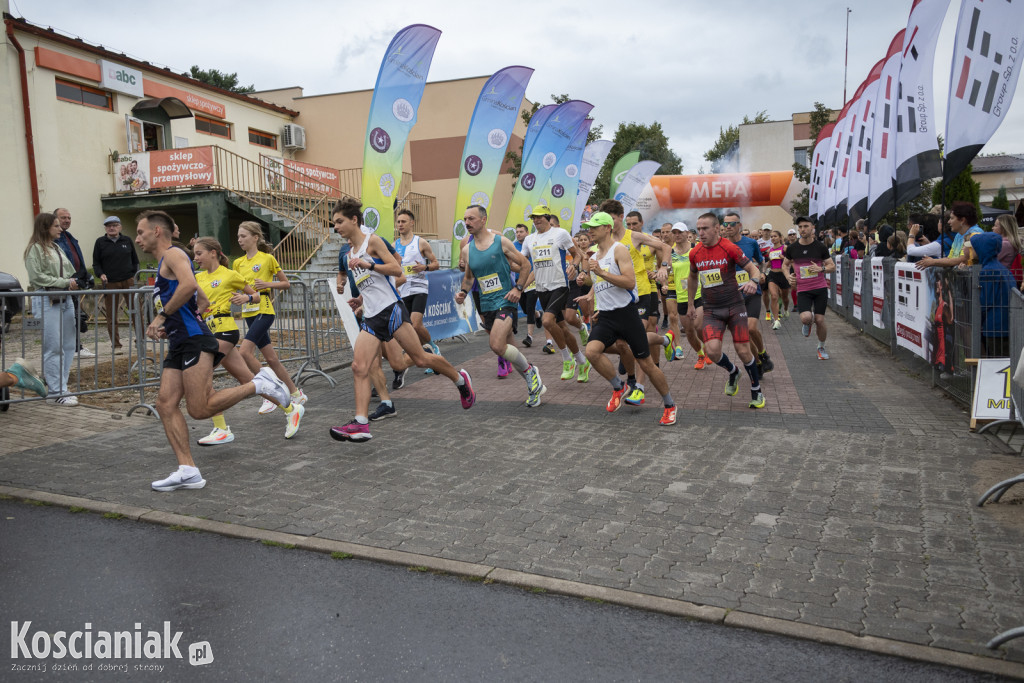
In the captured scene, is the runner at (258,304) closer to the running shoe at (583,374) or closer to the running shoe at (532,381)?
the running shoe at (532,381)

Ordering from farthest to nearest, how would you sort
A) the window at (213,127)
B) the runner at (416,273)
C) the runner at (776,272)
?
the window at (213,127)
the runner at (776,272)
the runner at (416,273)

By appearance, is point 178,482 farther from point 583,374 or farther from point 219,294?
point 583,374

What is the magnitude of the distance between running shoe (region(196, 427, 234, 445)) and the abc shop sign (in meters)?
17.9

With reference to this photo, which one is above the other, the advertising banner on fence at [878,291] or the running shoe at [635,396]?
the advertising banner on fence at [878,291]

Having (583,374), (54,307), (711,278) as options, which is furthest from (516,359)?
(54,307)

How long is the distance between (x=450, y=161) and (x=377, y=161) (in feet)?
67.7

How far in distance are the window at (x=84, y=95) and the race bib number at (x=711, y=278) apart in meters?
18.6

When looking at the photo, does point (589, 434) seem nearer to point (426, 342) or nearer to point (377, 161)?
point (426, 342)

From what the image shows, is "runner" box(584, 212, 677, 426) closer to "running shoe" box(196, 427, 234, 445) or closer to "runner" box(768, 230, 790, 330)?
"running shoe" box(196, 427, 234, 445)

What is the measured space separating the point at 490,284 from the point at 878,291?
280 inches

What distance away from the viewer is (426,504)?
4.73 meters

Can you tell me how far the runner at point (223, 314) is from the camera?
6.43 m

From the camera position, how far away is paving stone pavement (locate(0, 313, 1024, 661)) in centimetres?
350

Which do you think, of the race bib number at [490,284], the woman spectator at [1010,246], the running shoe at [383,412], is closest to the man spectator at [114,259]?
the running shoe at [383,412]
